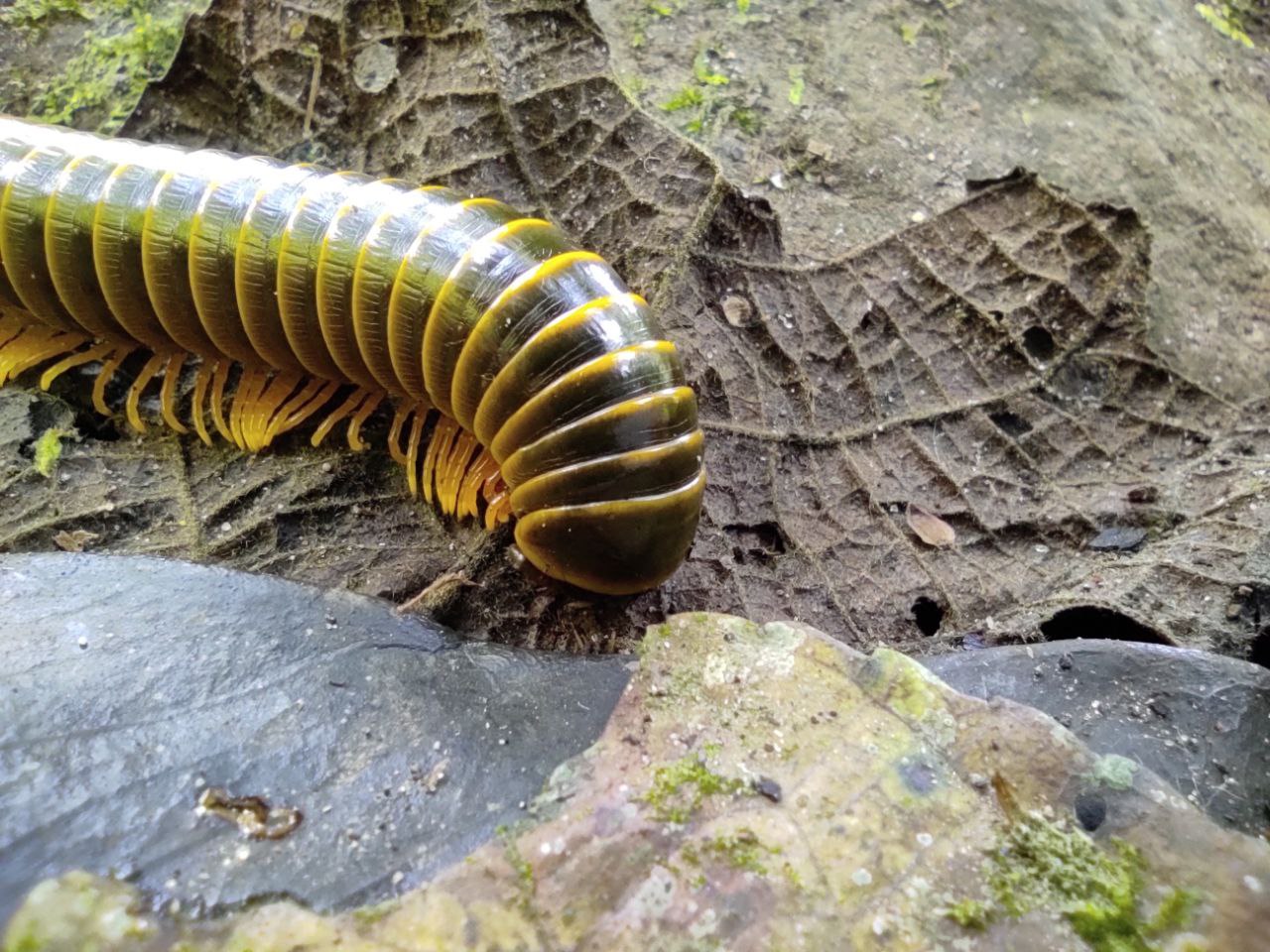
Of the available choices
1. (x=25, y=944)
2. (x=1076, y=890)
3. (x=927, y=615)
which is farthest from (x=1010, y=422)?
(x=25, y=944)

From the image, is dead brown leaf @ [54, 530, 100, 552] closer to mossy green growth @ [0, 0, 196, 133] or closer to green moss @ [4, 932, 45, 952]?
green moss @ [4, 932, 45, 952]

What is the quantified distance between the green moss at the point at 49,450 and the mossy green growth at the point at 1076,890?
9.30ft

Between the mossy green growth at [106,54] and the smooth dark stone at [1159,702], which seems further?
the mossy green growth at [106,54]

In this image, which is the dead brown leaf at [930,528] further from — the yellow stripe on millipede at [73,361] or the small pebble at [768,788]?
the yellow stripe on millipede at [73,361]

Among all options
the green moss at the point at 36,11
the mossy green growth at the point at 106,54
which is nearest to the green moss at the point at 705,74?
the mossy green growth at the point at 106,54

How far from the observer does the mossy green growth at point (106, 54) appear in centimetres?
389

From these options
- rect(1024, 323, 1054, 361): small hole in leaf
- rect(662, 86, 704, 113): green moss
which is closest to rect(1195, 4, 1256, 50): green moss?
rect(1024, 323, 1054, 361): small hole in leaf

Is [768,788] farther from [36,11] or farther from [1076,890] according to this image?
[36,11]

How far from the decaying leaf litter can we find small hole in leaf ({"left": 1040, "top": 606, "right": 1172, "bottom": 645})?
0.03 meters

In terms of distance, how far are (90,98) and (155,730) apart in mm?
2956

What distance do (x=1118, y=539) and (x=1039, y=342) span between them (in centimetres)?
72

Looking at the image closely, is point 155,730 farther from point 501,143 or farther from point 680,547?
point 501,143

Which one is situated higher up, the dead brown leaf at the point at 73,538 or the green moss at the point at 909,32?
the green moss at the point at 909,32

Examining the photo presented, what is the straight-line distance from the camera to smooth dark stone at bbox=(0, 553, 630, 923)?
1812 millimetres
